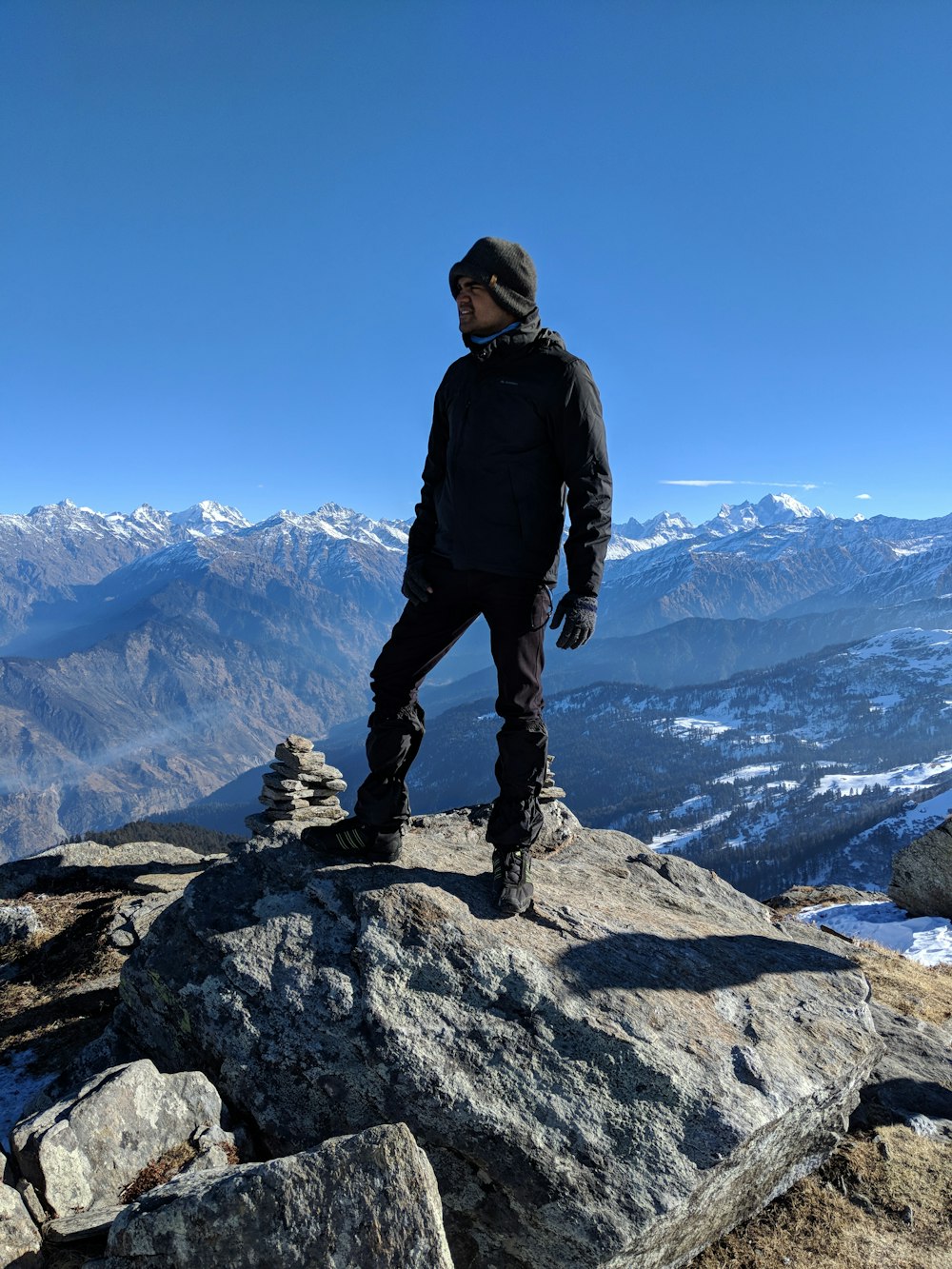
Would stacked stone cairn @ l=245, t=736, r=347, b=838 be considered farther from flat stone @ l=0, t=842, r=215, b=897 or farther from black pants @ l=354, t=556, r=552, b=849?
black pants @ l=354, t=556, r=552, b=849

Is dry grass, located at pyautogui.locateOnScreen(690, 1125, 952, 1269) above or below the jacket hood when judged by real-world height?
below

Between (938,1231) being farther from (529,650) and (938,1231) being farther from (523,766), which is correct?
(529,650)

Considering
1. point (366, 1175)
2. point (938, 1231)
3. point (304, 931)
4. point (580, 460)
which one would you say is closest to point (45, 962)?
point (304, 931)

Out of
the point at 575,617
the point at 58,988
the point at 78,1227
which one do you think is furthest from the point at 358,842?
the point at 58,988

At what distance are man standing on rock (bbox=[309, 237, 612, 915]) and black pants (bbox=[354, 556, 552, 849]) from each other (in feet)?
0.04

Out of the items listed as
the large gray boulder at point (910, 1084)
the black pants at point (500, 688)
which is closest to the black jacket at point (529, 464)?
the black pants at point (500, 688)

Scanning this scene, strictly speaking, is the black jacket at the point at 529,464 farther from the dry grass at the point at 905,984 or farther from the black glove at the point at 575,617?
the dry grass at the point at 905,984

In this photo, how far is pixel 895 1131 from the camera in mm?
6684

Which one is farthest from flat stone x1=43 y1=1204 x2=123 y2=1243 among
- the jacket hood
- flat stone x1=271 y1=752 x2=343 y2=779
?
flat stone x1=271 y1=752 x2=343 y2=779

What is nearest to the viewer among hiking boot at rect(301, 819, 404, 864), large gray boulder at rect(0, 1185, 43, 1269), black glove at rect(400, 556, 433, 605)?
large gray boulder at rect(0, 1185, 43, 1269)

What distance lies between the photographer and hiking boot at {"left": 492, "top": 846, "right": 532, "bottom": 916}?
264 inches

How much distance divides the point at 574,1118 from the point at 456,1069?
881mm

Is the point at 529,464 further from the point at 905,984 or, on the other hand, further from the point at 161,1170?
the point at 905,984

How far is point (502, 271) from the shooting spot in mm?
6477
